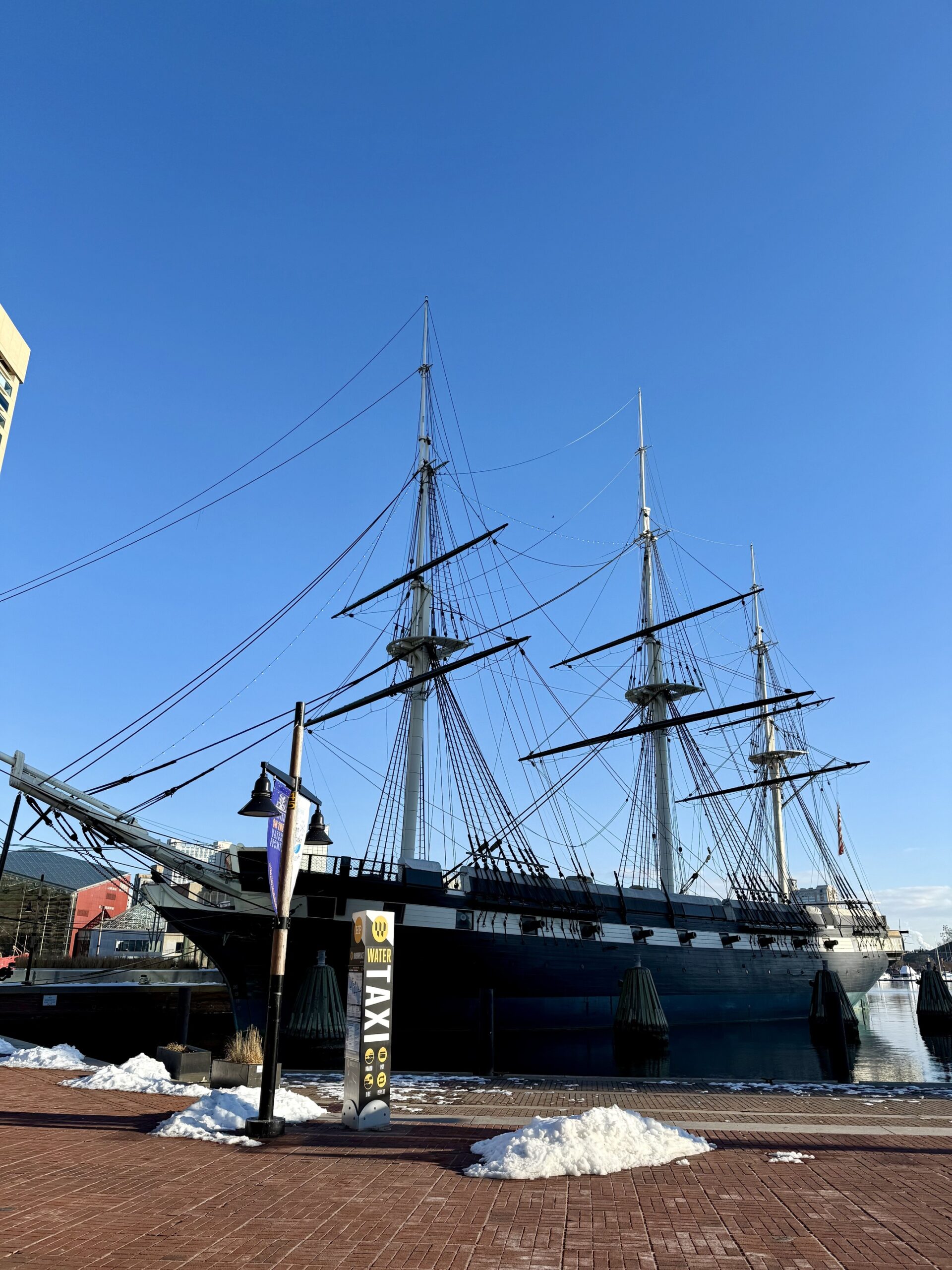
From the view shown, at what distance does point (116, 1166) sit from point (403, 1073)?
8.31 m

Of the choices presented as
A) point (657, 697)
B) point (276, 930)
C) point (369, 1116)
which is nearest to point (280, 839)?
point (276, 930)

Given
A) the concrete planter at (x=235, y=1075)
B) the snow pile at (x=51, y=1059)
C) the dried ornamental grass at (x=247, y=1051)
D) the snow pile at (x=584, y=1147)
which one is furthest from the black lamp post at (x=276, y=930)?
the snow pile at (x=51, y=1059)

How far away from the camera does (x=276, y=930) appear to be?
10297 millimetres

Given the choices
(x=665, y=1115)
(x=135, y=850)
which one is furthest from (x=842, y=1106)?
(x=135, y=850)

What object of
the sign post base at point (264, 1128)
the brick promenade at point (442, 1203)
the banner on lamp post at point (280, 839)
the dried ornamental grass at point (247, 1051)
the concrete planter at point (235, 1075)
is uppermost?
Result: the banner on lamp post at point (280, 839)

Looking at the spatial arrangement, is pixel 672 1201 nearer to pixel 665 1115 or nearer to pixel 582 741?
pixel 665 1115

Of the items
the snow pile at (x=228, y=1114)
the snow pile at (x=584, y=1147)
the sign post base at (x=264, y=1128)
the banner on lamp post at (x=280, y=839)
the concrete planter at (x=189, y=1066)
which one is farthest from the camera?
the concrete planter at (x=189, y=1066)

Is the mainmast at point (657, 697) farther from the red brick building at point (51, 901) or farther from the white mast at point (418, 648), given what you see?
the red brick building at point (51, 901)

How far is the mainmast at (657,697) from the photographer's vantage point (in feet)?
144

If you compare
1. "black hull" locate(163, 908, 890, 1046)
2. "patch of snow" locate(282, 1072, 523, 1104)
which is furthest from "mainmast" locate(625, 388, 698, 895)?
"patch of snow" locate(282, 1072, 523, 1104)

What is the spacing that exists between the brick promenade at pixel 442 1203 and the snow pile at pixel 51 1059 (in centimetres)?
501

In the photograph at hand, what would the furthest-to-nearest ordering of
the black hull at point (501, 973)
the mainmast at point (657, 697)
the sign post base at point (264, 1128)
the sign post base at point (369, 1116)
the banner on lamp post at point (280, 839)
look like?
the mainmast at point (657, 697), the black hull at point (501, 973), the banner on lamp post at point (280, 839), the sign post base at point (369, 1116), the sign post base at point (264, 1128)

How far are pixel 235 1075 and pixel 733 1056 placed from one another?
21.1m

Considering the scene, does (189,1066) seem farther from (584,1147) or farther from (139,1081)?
(584,1147)
